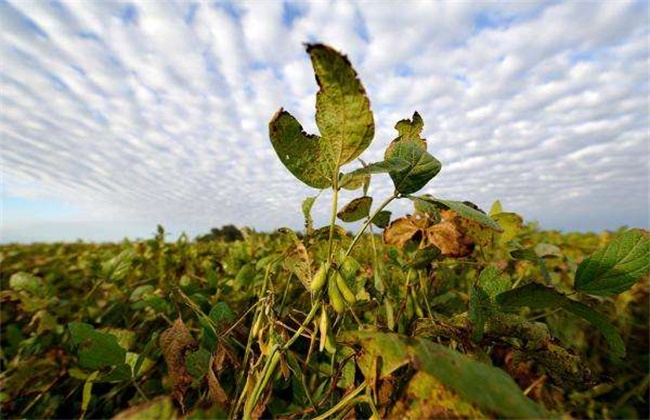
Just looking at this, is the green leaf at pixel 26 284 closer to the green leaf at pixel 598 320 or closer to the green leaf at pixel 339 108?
the green leaf at pixel 339 108

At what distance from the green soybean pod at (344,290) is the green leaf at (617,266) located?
0.42 metres

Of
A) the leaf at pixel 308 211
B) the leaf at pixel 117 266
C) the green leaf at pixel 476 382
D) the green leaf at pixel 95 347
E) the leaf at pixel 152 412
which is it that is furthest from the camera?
the leaf at pixel 117 266

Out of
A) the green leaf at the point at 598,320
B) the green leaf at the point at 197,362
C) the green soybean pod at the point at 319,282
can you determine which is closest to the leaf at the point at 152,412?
the green soybean pod at the point at 319,282

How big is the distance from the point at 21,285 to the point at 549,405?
2.14m

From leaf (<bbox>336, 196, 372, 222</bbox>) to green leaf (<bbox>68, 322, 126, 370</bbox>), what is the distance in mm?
600

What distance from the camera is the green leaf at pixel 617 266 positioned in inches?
24.0

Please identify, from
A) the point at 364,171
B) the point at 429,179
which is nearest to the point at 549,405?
the point at 429,179

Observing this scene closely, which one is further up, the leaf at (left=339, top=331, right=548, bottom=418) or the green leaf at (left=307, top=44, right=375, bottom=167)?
the green leaf at (left=307, top=44, right=375, bottom=167)

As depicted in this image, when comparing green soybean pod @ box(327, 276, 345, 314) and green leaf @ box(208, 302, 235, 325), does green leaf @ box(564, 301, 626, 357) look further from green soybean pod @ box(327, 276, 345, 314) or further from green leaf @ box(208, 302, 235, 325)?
green leaf @ box(208, 302, 235, 325)

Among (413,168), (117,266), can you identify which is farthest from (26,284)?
(413,168)

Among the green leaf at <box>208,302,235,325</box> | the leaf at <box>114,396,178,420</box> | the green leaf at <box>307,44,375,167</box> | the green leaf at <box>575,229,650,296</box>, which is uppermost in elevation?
the green leaf at <box>307,44,375,167</box>

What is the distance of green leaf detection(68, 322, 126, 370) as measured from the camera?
2.89 ft

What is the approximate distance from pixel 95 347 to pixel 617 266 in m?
1.04

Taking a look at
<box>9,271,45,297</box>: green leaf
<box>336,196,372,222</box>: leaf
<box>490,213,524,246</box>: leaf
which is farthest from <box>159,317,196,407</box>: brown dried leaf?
<box>9,271,45,297</box>: green leaf
